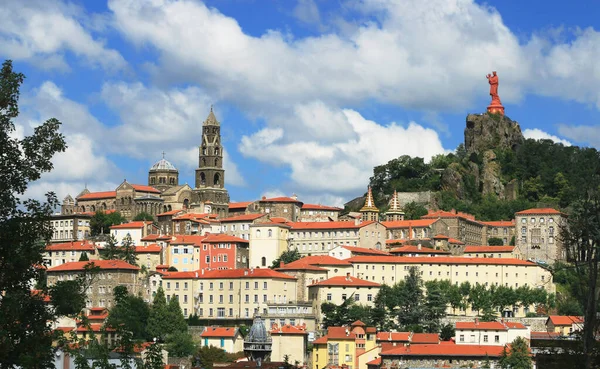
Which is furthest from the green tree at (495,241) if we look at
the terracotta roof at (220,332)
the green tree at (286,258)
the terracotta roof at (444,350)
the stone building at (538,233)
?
the terracotta roof at (220,332)

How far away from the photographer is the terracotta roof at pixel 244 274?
10075cm

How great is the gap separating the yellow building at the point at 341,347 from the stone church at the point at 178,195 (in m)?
43.6

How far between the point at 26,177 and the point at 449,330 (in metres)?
74.4

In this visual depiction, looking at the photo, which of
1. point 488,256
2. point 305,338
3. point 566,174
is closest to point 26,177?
point 305,338

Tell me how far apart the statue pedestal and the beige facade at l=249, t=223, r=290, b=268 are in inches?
1972

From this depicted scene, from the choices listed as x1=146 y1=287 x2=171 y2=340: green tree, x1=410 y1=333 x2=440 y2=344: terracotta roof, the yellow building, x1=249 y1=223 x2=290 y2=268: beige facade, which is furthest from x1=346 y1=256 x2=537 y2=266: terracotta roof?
x1=146 y1=287 x2=171 y2=340: green tree

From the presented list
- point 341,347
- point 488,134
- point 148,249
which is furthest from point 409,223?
point 341,347

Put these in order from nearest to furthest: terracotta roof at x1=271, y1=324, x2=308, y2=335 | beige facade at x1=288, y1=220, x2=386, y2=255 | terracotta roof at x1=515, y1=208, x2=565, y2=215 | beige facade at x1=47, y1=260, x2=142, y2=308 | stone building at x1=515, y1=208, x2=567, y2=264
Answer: terracotta roof at x1=271, y1=324, x2=308, y2=335 < beige facade at x1=47, y1=260, x2=142, y2=308 < beige facade at x1=288, y1=220, x2=386, y2=255 < stone building at x1=515, y1=208, x2=567, y2=264 < terracotta roof at x1=515, y1=208, x2=565, y2=215

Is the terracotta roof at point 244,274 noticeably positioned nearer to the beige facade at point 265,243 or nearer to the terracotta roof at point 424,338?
the beige facade at point 265,243

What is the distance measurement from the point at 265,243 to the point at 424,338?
27.7m

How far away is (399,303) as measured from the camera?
98.6 m

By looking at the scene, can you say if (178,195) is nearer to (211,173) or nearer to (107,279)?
(211,173)

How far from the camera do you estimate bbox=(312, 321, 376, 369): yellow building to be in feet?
284

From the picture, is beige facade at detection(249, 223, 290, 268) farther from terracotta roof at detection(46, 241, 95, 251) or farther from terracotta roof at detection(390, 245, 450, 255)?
terracotta roof at detection(46, 241, 95, 251)
